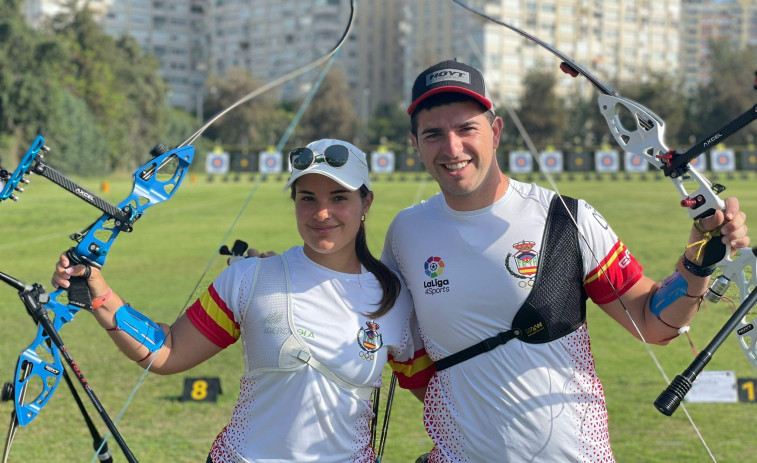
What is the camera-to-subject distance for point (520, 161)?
1661 inches

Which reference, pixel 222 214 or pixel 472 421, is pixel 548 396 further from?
pixel 222 214

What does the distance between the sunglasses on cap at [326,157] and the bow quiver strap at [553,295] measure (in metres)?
0.67

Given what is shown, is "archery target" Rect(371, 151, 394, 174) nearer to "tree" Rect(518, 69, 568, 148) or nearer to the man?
"tree" Rect(518, 69, 568, 148)

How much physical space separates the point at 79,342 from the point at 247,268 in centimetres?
624

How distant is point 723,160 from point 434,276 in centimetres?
4170

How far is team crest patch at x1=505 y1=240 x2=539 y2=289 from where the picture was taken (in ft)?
9.04

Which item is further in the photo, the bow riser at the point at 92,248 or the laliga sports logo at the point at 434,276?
the laliga sports logo at the point at 434,276

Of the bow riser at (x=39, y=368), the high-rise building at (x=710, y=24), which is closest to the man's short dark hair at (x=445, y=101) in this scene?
the bow riser at (x=39, y=368)

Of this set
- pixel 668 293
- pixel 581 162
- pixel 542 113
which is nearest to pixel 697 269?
pixel 668 293

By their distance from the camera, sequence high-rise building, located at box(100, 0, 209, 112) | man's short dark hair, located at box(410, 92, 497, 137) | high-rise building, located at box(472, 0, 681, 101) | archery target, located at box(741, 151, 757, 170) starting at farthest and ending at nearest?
high-rise building, located at box(100, 0, 209, 112) → high-rise building, located at box(472, 0, 681, 101) → archery target, located at box(741, 151, 757, 170) → man's short dark hair, located at box(410, 92, 497, 137)

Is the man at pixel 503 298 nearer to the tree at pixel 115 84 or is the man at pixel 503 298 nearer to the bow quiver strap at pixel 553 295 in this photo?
the bow quiver strap at pixel 553 295

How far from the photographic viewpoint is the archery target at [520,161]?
41.7 m

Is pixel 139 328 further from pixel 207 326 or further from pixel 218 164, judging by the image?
pixel 218 164

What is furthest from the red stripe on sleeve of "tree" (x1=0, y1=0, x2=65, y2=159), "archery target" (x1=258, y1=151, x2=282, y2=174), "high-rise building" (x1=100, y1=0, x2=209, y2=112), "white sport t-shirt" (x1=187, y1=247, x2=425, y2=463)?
"high-rise building" (x1=100, y1=0, x2=209, y2=112)
